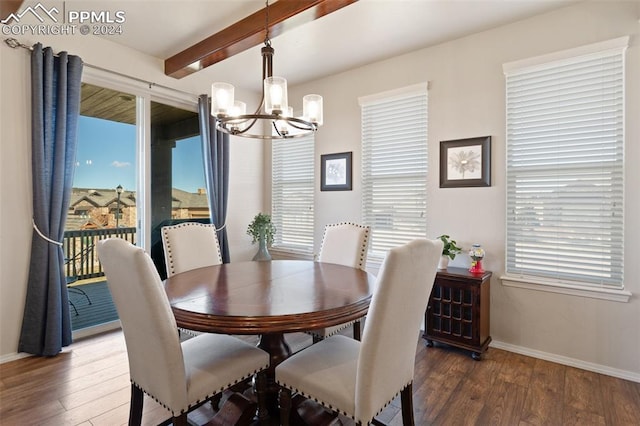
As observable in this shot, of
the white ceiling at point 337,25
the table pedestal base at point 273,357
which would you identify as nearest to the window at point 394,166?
the white ceiling at point 337,25

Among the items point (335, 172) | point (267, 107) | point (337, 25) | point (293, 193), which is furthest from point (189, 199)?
point (337, 25)

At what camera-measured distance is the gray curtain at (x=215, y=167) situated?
150 inches

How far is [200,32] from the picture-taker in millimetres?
2957

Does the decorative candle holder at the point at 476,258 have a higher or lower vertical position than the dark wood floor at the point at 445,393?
higher

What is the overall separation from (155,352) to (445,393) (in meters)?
1.83

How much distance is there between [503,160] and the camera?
9.27ft

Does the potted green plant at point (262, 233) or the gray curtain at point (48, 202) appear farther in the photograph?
the potted green plant at point (262, 233)

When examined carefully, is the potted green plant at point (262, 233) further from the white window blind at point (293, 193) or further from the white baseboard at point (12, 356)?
the white baseboard at point (12, 356)

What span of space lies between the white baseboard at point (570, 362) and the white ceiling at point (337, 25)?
9.07 ft

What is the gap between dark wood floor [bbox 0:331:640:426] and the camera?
1903 millimetres

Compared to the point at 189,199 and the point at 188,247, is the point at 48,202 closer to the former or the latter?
the point at 188,247

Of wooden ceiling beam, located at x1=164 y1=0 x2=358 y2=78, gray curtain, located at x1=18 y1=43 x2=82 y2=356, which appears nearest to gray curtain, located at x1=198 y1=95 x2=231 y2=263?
wooden ceiling beam, located at x1=164 y1=0 x2=358 y2=78

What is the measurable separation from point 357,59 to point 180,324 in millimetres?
3136

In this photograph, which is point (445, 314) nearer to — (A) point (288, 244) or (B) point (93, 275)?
(A) point (288, 244)
